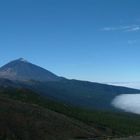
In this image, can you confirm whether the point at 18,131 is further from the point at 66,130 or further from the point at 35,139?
the point at 66,130

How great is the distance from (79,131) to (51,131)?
51.2 feet

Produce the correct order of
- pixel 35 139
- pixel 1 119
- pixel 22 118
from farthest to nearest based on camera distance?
pixel 22 118
pixel 1 119
pixel 35 139

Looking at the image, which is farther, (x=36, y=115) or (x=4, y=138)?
(x=36, y=115)

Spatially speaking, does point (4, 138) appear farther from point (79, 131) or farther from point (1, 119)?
point (79, 131)

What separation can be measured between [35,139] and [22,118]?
18.6 metres

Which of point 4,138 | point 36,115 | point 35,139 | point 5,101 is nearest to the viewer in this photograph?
point 4,138

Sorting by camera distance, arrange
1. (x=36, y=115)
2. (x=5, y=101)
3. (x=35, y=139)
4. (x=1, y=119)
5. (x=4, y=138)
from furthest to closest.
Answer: (x=5, y=101)
(x=36, y=115)
(x=1, y=119)
(x=35, y=139)
(x=4, y=138)

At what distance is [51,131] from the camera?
124 m

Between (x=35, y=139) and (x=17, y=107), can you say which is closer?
(x=35, y=139)

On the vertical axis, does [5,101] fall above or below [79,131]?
above

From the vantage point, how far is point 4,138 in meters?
104

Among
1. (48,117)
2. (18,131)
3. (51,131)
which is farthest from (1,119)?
(48,117)

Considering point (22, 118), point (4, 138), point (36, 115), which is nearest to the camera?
point (4, 138)

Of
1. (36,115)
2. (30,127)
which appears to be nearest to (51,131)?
(30,127)
